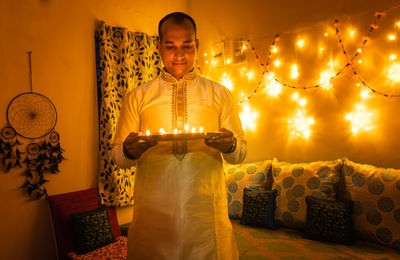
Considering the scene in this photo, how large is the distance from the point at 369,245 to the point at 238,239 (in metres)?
1.02

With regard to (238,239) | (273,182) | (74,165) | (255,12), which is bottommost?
(238,239)

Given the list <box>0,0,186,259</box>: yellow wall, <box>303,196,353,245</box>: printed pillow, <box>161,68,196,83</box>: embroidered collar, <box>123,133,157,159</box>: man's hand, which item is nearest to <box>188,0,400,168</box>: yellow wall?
<box>303,196,353,245</box>: printed pillow

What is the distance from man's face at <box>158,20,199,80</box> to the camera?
52.1 inches

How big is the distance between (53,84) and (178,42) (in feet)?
6.46

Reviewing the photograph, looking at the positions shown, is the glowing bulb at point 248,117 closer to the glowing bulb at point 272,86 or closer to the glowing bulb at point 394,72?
the glowing bulb at point 272,86

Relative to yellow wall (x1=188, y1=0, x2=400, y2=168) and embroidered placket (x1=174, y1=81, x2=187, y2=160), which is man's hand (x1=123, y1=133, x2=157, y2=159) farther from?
yellow wall (x1=188, y1=0, x2=400, y2=168)

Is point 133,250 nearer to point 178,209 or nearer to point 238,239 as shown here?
point 178,209

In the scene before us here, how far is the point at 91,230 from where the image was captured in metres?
2.50

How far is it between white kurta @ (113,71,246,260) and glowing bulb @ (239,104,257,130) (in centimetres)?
214

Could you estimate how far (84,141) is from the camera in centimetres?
302

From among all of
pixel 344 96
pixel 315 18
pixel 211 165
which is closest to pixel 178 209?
pixel 211 165

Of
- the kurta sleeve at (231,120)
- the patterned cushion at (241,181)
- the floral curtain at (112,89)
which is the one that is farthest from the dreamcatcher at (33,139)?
the kurta sleeve at (231,120)

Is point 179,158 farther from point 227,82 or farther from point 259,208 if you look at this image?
point 227,82

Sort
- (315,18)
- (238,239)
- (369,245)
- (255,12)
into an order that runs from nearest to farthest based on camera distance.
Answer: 1. (369,245)
2. (238,239)
3. (315,18)
4. (255,12)
